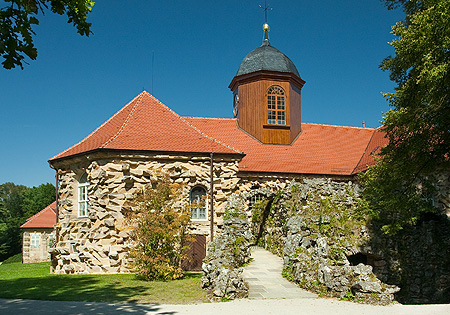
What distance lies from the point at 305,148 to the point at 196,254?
10075mm

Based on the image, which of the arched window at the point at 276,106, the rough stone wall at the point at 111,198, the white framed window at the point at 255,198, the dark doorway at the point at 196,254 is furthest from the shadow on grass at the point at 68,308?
the arched window at the point at 276,106

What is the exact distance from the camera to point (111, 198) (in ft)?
51.4

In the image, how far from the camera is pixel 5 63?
224 inches

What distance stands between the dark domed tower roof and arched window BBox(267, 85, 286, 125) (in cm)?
123

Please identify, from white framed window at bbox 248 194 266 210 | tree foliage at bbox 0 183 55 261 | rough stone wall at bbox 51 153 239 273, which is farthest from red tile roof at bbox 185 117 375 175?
tree foliage at bbox 0 183 55 261

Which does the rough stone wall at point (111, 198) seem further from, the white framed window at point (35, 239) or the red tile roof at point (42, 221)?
the white framed window at point (35, 239)

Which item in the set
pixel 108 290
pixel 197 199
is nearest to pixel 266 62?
pixel 197 199

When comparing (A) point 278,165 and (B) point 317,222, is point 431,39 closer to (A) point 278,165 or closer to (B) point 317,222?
(B) point 317,222

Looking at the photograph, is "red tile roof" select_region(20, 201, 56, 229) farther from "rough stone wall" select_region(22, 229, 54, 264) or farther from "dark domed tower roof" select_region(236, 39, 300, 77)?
"dark domed tower roof" select_region(236, 39, 300, 77)

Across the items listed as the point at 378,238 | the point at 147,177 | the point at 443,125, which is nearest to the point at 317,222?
the point at 378,238

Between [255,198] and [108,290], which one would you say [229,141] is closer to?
[255,198]

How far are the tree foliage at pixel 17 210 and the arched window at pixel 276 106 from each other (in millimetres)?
30937

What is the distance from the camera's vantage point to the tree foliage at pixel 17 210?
41.2m

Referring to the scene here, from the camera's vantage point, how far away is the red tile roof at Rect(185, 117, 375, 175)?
21.3m
